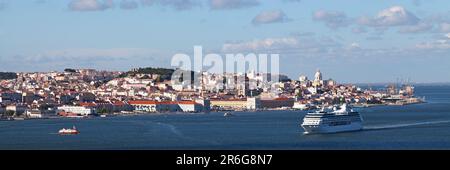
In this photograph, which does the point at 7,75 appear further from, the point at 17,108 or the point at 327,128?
the point at 327,128

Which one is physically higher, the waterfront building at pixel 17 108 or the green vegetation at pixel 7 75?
the green vegetation at pixel 7 75

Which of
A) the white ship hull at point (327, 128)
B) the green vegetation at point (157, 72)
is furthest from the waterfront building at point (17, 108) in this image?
the white ship hull at point (327, 128)

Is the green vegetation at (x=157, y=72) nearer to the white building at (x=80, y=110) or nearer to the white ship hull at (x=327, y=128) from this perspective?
the white building at (x=80, y=110)

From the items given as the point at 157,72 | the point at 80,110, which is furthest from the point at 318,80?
the point at 80,110

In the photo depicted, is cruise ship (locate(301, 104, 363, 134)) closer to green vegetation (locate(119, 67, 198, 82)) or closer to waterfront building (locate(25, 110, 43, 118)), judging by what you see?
waterfront building (locate(25, 110, 43, 118))
